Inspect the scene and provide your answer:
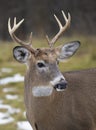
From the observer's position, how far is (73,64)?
15.9m

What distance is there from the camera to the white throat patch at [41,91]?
760 centimetres

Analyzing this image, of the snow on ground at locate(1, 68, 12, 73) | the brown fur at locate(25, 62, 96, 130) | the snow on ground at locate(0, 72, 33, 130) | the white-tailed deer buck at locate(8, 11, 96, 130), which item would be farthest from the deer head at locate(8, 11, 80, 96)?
the snow on ground at locate(1, 68, 12, 73)

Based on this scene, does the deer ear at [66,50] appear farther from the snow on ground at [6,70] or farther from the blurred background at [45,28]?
the snow on ground at [6,70]

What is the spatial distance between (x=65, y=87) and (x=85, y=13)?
1461 centimetres

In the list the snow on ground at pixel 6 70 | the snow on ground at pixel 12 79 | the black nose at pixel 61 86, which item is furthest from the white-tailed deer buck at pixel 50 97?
the snow on ground at pixel 6 70

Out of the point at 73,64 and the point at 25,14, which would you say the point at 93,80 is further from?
the point at 25,14

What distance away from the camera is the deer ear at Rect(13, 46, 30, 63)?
780 cm

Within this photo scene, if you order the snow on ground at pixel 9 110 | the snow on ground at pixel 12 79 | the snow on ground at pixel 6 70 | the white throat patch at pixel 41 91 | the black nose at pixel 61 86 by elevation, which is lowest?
the snow on ground at pixel 9 110

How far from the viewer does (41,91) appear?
25.1 ft

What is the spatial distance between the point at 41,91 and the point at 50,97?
16 centimetres

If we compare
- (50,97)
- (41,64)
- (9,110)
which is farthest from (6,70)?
(41,64)

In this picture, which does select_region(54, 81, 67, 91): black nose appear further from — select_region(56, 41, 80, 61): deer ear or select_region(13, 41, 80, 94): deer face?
select_region(56, 41, 80, 61): deer ear

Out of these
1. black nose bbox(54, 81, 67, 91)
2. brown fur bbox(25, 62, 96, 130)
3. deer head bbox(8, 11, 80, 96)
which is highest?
deer head bbox(8, 11, 80, 96)

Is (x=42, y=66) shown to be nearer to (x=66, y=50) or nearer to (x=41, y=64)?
(x=41, y=64)
